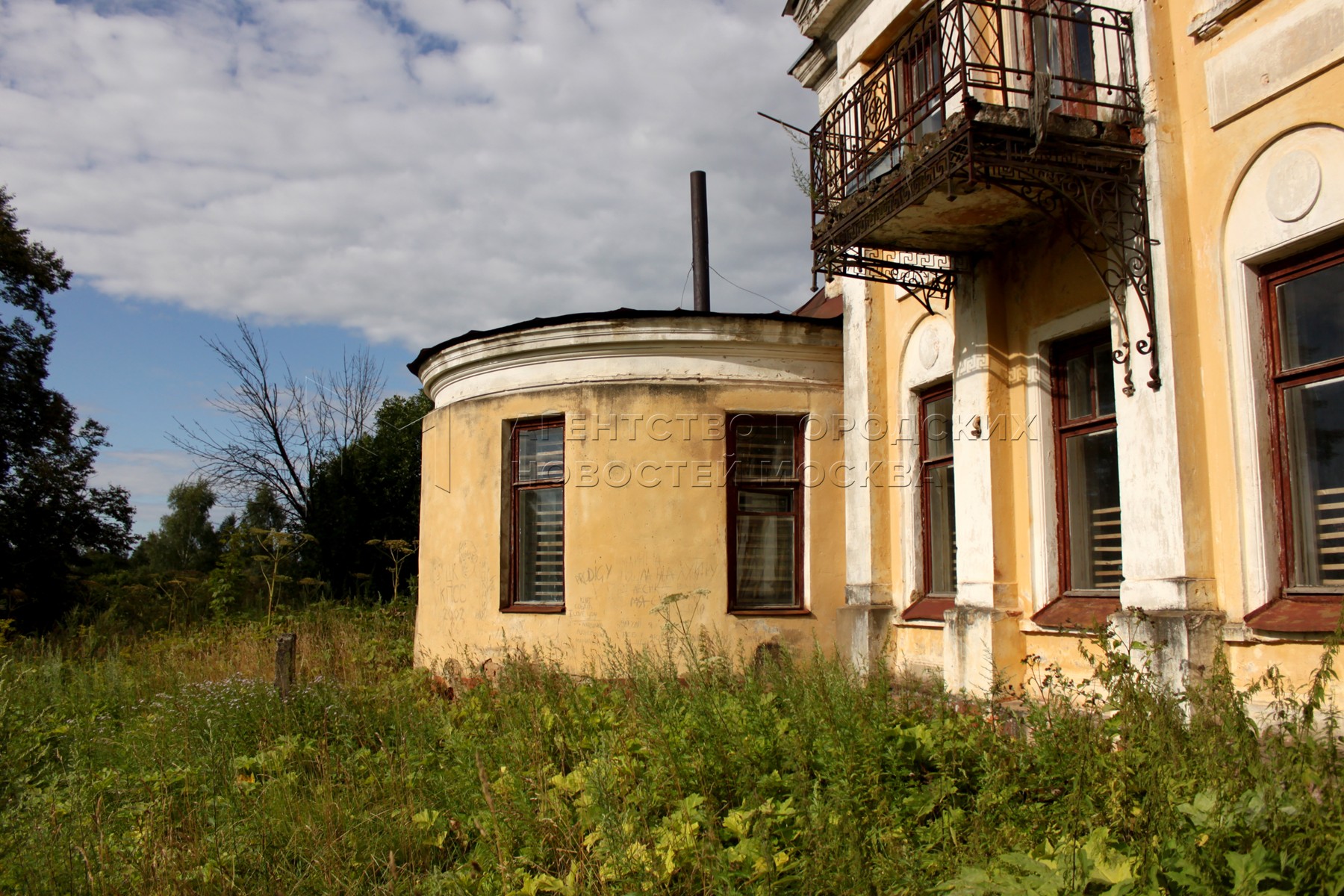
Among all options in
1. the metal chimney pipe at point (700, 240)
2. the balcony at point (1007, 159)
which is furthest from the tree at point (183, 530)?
the balcony at point (1007, 159)

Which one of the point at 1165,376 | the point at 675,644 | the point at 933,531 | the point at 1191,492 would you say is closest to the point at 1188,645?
the point at 1191,492

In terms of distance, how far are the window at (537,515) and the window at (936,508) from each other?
354 centimetres

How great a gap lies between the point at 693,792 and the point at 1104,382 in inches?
149

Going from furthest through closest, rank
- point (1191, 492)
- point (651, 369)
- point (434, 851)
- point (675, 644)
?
point (651, 369) → point (675, 644) → point (1191, 492) → point (434, 851)

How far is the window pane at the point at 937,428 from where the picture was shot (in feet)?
26.3

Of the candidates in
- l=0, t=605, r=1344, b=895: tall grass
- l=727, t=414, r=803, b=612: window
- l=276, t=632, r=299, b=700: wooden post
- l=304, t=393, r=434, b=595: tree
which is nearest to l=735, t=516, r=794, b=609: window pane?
l=727, t=414, r=803, b=612: window

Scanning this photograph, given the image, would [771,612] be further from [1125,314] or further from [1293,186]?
[1293,186]

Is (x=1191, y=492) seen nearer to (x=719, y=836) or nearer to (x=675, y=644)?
(x=719, y=836)

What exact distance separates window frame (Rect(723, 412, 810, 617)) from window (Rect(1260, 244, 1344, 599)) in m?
4.91

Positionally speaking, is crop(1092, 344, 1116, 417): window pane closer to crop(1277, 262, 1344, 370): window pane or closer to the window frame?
crop(1277, 262, 1344, 370): window pane

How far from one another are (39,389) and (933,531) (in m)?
18.1

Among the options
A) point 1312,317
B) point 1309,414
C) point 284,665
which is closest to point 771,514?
point 284,665

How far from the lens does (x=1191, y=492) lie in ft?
17.6

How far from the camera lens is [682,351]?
9.66 metres
